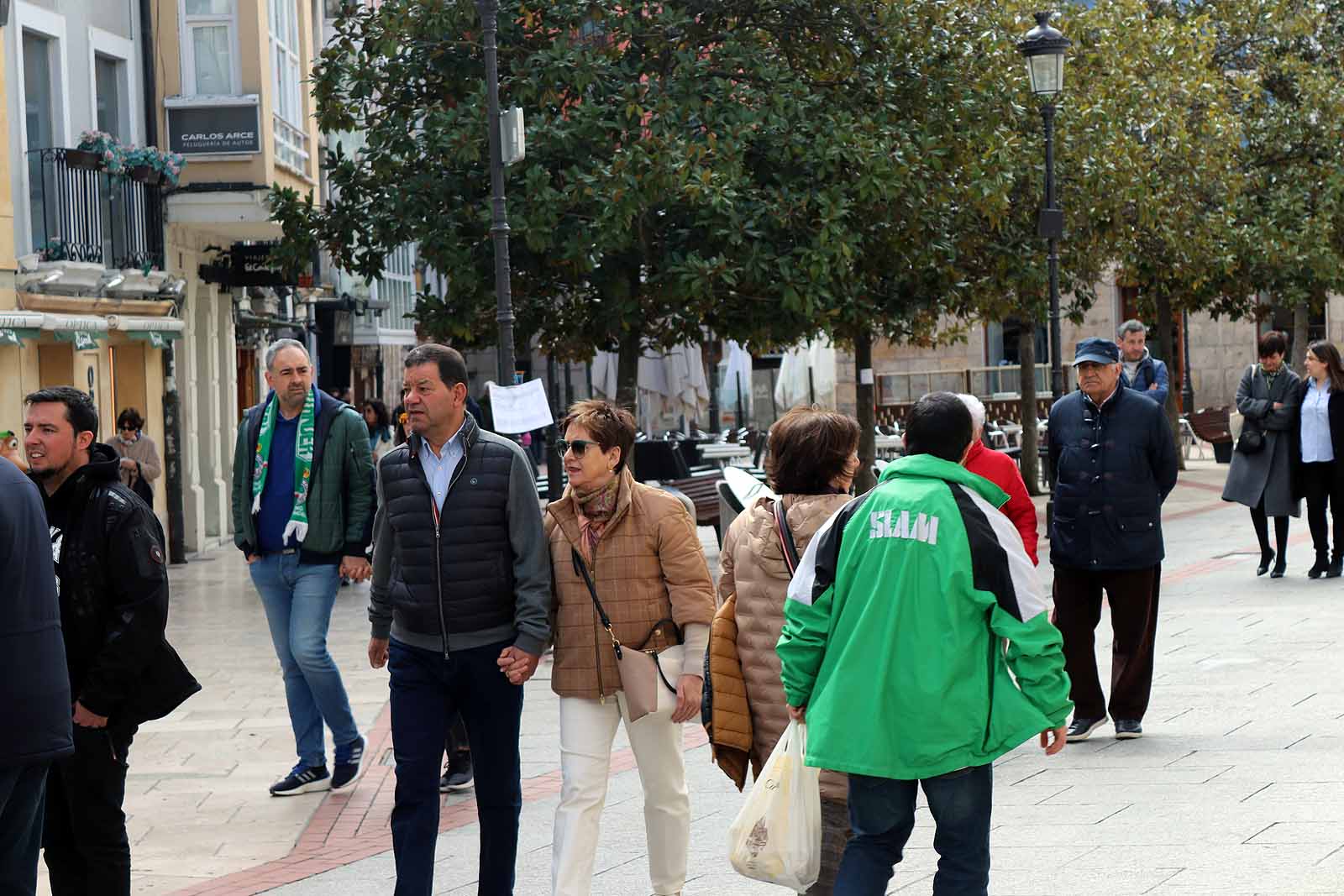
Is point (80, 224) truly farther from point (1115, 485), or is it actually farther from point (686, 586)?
point (686, 586)

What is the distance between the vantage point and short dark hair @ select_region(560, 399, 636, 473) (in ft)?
19.5

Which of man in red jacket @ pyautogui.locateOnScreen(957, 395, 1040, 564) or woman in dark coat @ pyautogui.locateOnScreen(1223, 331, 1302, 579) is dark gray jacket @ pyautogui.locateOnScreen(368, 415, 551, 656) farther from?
woman in dark coat @ pyautogui.locateOnScreen(1223, 331, 1302, 579)

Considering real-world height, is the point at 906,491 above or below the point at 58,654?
above

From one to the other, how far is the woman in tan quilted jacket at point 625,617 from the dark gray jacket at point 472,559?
14 centimetres

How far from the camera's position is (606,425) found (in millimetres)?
5977

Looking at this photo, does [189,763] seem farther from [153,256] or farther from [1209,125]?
[1209,125]

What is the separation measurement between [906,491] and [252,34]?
18.4m

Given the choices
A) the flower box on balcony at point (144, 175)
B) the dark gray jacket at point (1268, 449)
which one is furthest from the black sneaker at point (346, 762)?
the flower box on balcony at point (144, 175)

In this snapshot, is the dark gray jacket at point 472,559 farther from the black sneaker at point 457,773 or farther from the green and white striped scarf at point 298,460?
the black sneaker at point 457,773

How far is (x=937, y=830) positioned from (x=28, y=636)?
221 centimetres

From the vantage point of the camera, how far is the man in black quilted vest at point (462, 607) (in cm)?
589

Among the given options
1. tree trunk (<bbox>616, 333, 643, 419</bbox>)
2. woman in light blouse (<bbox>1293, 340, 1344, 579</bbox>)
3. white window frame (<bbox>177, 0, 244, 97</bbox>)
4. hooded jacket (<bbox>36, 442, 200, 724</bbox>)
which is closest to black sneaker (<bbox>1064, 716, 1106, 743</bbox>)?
hooded jacket (<bbox>36, 442, 200, 724</bbox>)

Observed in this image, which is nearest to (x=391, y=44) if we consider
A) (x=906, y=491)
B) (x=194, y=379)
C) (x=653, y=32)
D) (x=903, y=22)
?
(x=653, y=32)

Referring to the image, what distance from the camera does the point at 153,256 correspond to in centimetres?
2136
